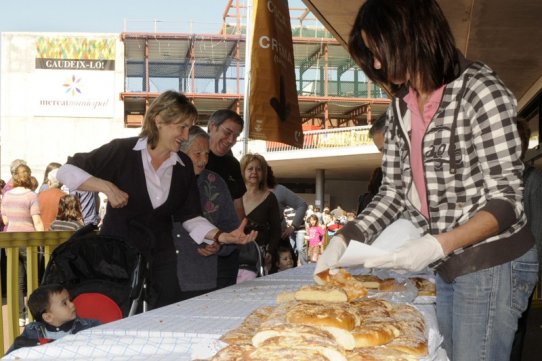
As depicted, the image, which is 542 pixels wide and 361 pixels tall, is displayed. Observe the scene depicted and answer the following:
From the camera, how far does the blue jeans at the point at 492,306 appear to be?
78.5 inches

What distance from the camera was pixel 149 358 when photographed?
71.6 inches

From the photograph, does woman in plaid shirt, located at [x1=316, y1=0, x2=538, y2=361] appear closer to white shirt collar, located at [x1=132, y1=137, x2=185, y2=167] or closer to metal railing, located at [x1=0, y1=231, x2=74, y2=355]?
A: white shirt collar, located at [x1=132, y1=137, x2=185, y2=167]

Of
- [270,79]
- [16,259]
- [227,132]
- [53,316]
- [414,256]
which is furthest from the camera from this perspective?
[270,79]

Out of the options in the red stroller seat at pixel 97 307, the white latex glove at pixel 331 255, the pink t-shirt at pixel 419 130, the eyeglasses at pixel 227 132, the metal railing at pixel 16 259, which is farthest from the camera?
the eyeglasses at pixel 227 132

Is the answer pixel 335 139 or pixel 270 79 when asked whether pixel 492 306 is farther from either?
pixel 335 139

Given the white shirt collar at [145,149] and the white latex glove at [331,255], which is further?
the white shirt collar at [145,149]

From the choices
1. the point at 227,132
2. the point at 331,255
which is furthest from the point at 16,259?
the point at 331,255

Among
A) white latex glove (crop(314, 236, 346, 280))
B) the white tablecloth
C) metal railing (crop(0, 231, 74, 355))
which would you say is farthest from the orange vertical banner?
white latex glove (crop(314, 236, 346, 280))

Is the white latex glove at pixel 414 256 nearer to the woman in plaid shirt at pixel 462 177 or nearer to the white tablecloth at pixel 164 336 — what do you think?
the woman in plaid shirt at pixel 462 177

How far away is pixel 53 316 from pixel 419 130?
1957 mm

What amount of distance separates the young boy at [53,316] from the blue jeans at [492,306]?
6.05 feet

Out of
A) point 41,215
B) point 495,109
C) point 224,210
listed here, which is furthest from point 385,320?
point 41,215

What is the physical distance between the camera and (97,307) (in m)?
3.38

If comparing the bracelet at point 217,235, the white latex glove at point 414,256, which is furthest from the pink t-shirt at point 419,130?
the bracelet at point 217,235
